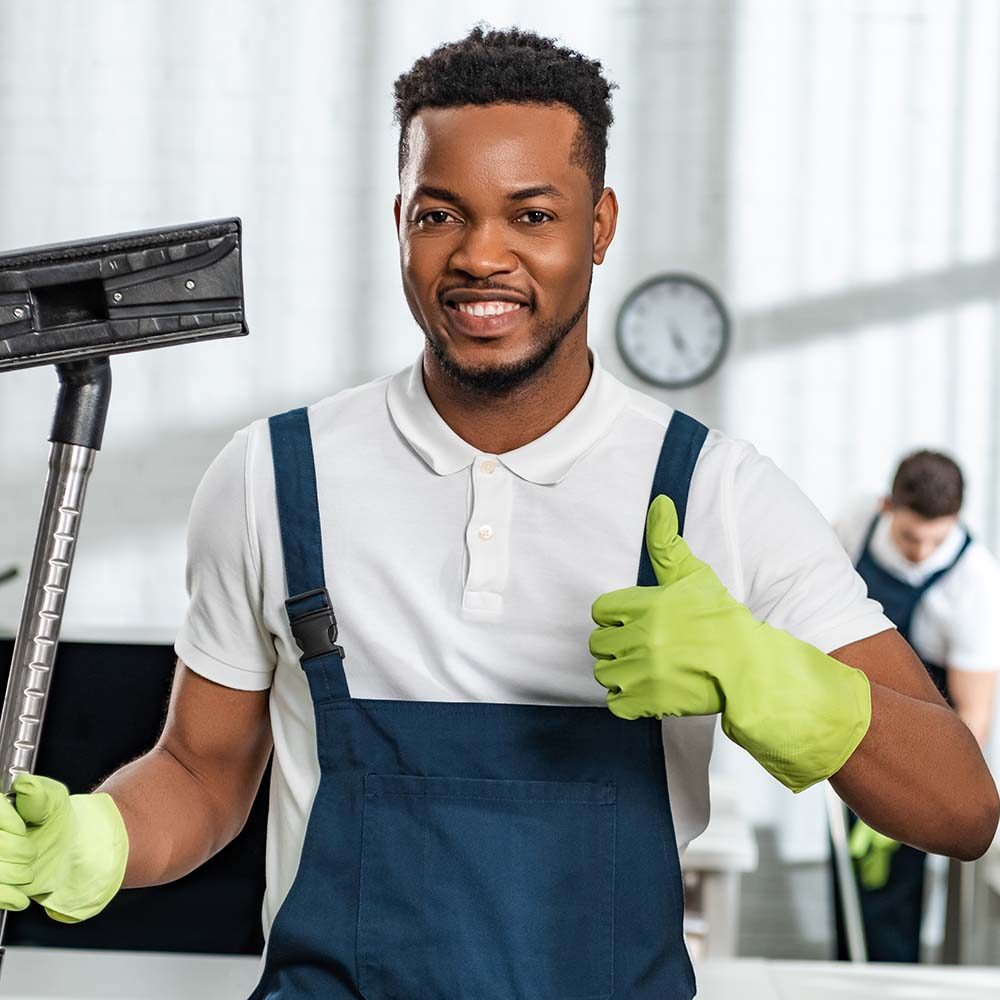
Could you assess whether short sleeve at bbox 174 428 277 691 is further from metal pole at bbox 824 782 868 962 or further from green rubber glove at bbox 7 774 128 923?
metal pole at bbox 824 782 868 962

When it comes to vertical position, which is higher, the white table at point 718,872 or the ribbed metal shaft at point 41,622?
the ribbed metal shaft at point 41,622

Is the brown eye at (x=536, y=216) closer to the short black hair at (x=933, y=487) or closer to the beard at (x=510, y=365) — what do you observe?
the beard at (x=510, y=365)

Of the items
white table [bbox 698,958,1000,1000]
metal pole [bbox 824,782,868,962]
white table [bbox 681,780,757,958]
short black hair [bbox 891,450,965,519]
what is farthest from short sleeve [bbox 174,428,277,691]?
metal pole [bbox 824,782,868,962]

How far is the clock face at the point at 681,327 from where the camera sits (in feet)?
13.2

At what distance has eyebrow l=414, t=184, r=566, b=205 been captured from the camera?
108 centimetres

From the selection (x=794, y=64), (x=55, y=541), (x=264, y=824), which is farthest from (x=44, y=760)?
(x=794, y=64)

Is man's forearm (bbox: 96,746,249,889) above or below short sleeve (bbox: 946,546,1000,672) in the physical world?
above

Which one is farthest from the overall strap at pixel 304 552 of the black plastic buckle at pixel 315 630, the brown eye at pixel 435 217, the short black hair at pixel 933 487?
the short black hair at pixel 933 487

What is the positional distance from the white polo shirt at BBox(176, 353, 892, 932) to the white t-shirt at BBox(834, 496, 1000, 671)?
237 cm

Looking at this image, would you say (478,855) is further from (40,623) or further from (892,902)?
(892,902)

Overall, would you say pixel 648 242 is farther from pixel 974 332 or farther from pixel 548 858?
pixel 548 858

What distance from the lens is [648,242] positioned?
404 centimetres

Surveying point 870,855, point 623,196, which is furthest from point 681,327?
point 870,855

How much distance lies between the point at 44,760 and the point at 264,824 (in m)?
0.35
